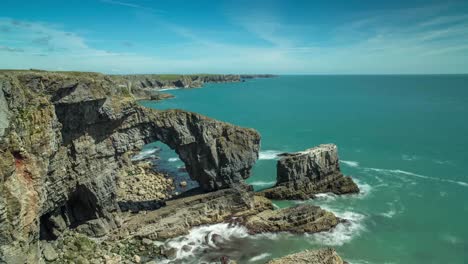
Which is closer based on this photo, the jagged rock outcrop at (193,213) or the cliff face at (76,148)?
the cliff face at (76,148)

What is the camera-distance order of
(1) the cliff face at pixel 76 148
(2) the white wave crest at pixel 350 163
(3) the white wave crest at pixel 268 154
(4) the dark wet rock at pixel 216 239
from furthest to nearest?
(3) the white wave crest at pixel 268 154, (2) the white wave crest at pixel 350 163, (4) the dark wet rock at pixel 216 239, (1) the cliff face at pixel 76 148

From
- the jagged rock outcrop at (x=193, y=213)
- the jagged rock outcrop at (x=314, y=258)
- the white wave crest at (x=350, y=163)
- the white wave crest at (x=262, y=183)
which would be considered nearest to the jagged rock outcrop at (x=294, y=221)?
the jagged rock outcrop at (x=193, y=213)

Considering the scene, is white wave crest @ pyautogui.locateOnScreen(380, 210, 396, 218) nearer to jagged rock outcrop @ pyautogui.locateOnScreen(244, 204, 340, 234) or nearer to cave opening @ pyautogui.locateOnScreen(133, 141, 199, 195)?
jagged rock outcrop @ pyautogui.locateOnScreen(244, 204, 340, 234)

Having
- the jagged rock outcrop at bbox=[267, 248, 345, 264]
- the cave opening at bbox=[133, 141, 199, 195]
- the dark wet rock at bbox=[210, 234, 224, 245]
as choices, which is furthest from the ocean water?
the jagged rock outcrop at bbox=[267, 248, 345, 264]

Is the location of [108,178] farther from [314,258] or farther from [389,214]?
[389,214]

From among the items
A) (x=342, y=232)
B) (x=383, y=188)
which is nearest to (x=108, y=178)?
(x=342, y=232)

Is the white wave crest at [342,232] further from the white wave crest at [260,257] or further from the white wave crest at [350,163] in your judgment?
the white wave crest at [350,163]
